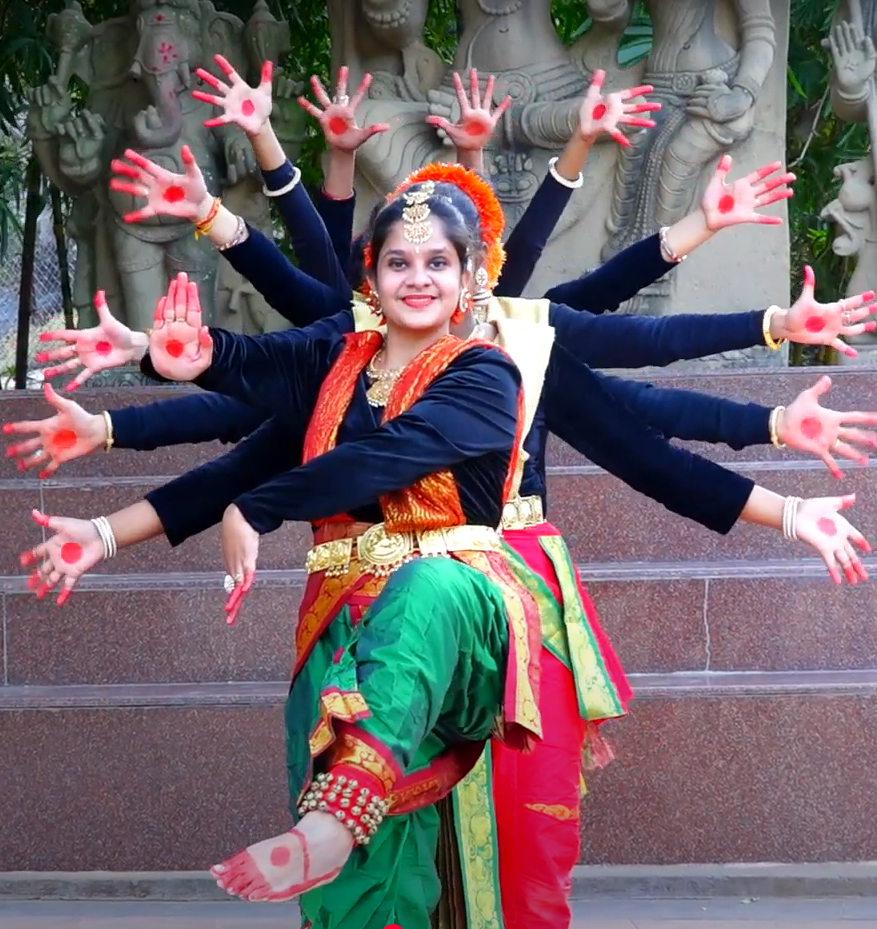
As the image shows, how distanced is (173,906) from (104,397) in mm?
2532

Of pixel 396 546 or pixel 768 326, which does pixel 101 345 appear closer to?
pixel 396 546

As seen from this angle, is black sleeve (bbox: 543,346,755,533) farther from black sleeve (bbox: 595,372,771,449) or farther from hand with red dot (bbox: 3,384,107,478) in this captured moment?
hand with red dot (bbox: 3,384,107,478)

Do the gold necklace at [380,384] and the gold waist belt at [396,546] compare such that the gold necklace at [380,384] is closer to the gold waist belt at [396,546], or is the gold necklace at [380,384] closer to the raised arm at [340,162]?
the gold waist belt at [396,546]

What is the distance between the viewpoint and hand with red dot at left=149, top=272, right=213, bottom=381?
2879mm

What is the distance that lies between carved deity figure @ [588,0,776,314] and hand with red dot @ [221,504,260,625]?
480 cm

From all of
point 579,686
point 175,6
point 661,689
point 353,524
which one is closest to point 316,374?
point 353,524

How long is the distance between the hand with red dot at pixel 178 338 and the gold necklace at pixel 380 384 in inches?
12.4

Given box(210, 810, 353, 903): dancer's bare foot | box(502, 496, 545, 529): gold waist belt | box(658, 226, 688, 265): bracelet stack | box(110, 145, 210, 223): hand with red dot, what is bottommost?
box(210, 810, 353, 903): dancer's bare foot

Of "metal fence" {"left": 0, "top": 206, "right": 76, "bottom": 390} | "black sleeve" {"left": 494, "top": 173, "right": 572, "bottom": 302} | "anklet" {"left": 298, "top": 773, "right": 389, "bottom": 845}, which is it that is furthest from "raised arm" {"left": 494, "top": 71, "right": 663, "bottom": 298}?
"metal fence" {"left": 0, "top": 206, "right": 76, "bottom": 390}

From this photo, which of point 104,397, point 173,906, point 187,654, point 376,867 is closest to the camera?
point 376,867

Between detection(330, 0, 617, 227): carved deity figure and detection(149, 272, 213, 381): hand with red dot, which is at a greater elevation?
detection(330, 0, 617, 227): carved deity figure

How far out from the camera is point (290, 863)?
8.08 feet

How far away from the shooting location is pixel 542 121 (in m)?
7.41

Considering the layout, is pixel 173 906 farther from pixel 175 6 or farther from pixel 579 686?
pixel 175 6
